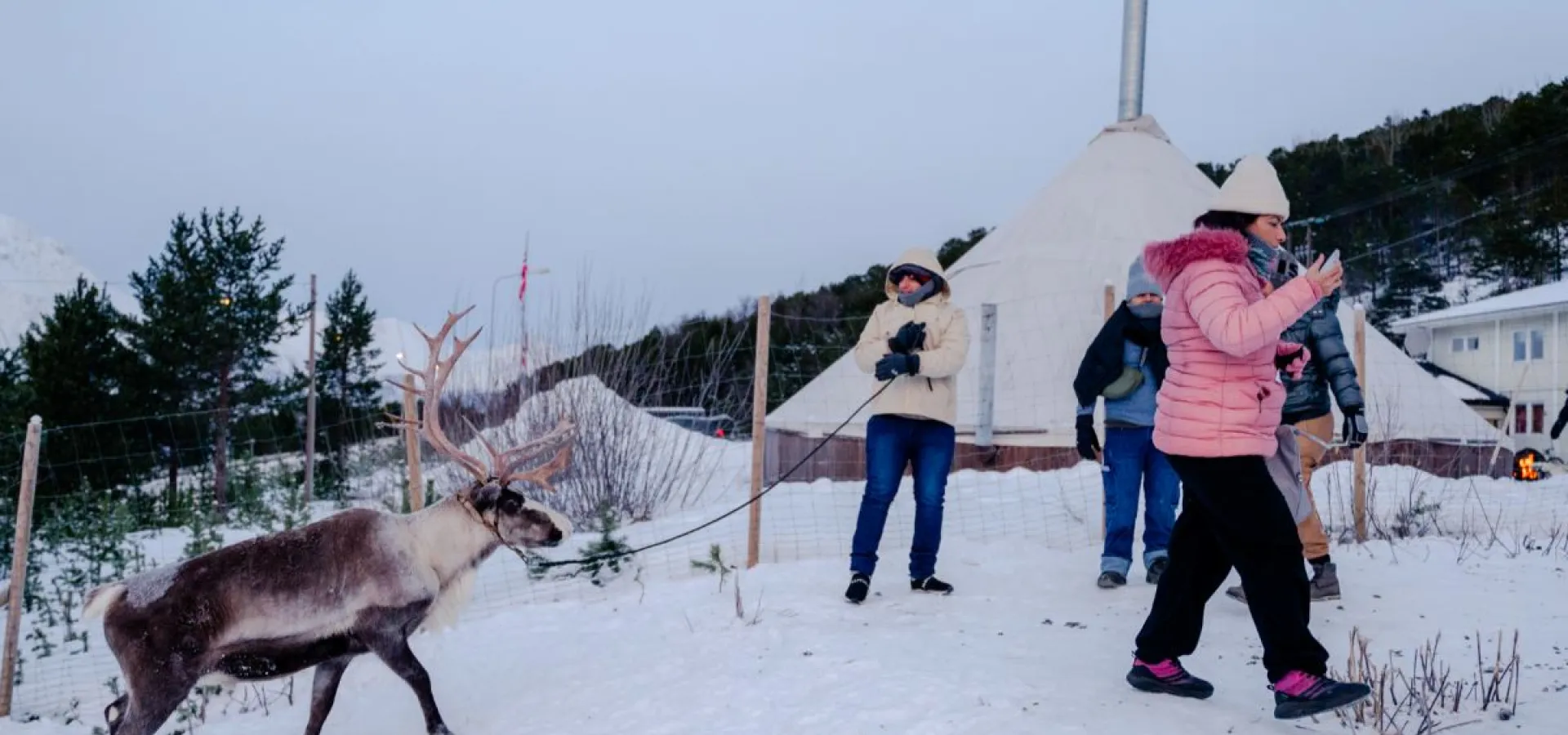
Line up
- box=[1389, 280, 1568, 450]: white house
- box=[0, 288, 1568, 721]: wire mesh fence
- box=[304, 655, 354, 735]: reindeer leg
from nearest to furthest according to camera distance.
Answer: box=[304, 655, 354, 735]: reindeer leg
box=[0, 288, 1568, 721]: wire mesh fence
box=[1389, 280, 1568, 450]: white house

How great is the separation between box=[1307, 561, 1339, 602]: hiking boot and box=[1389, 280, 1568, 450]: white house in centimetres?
2073

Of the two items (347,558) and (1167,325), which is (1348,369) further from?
(347,558)

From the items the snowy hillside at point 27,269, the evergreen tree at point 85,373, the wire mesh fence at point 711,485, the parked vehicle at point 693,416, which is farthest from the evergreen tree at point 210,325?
the snowy hillside at point 27,269

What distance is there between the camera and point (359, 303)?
2739 cm

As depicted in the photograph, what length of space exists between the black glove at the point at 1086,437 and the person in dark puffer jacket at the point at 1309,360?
2.43ft

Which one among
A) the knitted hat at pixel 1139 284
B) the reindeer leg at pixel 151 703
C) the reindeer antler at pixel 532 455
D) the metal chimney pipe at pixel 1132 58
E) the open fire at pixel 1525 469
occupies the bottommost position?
the reindeer leg at pixel 151 703

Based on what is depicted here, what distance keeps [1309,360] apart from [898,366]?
1.62m

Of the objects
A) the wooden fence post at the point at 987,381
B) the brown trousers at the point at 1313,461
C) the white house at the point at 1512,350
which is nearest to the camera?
the brown trousers at the point at 1313,461

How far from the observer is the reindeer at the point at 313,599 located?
3268 millimetres

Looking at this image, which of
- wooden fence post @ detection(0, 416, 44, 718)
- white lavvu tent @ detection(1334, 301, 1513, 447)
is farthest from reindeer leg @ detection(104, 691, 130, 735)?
white lavvu tent @ detection(1334, 301, 1513, 447)

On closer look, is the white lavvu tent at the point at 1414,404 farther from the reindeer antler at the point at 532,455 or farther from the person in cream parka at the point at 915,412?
the reindeer antler at the point at 532,455

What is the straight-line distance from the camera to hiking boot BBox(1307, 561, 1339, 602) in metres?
4.42

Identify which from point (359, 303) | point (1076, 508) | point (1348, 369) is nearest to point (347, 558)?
point (1348, 369)

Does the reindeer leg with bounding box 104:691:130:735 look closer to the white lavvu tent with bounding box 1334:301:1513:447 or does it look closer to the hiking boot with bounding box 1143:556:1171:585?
the hiking boot with bounding box 1143:556:1171:585
